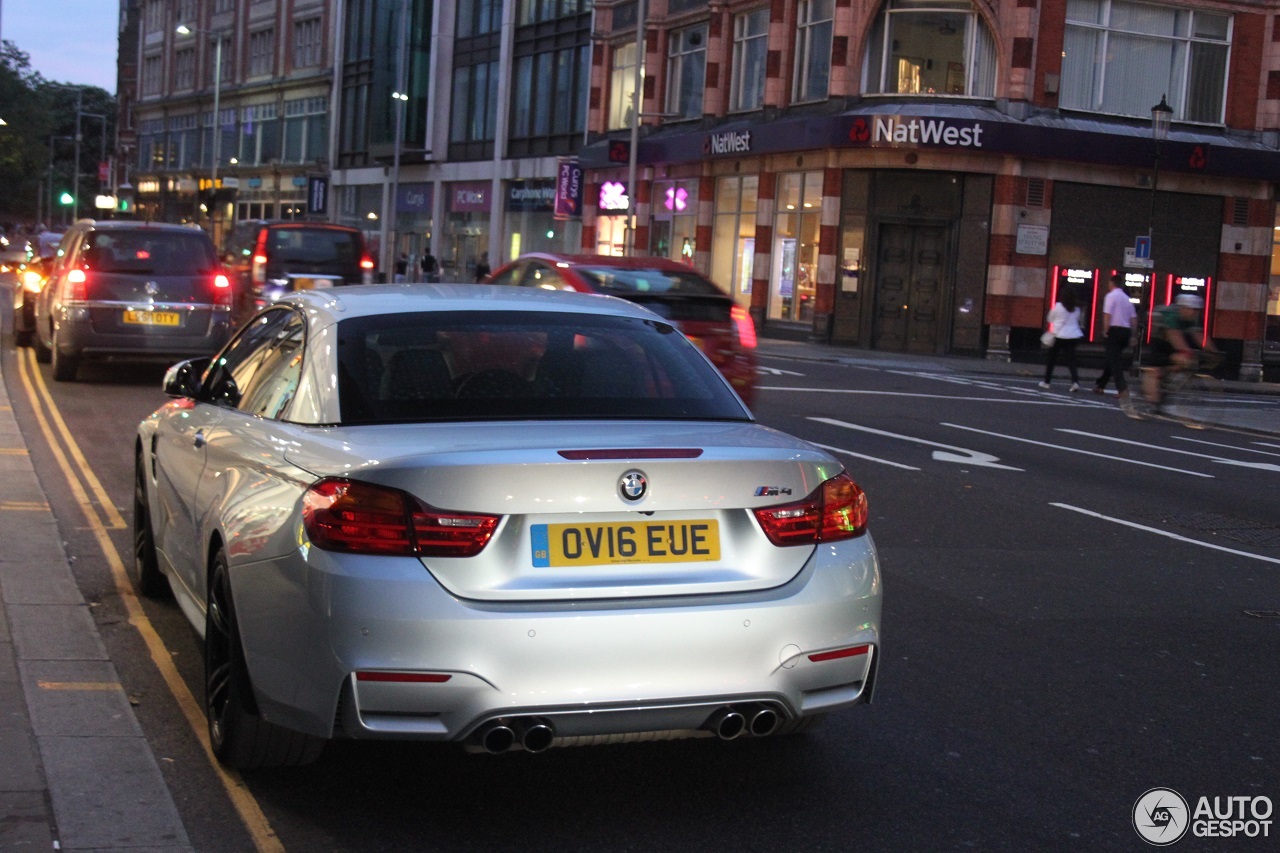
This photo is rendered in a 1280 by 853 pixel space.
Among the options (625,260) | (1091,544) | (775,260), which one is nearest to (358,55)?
(775,260)

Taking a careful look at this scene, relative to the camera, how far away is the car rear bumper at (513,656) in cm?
432

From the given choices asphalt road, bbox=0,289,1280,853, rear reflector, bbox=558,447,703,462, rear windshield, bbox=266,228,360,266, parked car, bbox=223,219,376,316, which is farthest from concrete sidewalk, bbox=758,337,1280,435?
rear reflector, bbox=558,447,703,462

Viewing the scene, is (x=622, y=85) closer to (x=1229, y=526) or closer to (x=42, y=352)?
(x=42, y=352)

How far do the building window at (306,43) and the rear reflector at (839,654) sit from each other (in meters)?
72.9

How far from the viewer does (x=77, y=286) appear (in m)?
17.4

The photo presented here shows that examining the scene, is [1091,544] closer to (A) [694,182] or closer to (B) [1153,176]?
(B) [1153,176]

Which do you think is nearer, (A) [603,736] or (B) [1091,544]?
(A) [603,736]

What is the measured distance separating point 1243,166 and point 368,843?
36449mm

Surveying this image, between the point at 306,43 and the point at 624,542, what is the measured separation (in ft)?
246

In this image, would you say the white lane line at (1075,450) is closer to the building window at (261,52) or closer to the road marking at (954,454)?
the road marking at (954,454)

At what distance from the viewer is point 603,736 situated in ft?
14.8

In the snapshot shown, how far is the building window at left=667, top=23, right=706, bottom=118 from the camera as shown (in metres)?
45.6

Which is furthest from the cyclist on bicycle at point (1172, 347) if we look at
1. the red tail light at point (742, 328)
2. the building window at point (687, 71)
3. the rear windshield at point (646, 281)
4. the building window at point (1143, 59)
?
the building window at point (687, 71)

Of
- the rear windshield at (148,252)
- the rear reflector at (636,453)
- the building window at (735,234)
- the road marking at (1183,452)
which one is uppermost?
the building window at (735,234)
